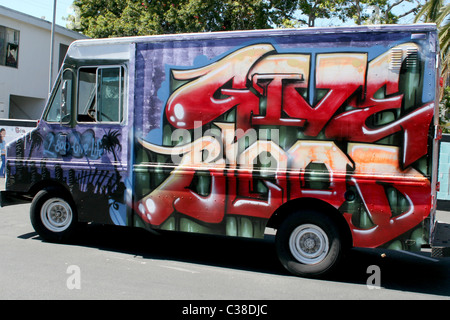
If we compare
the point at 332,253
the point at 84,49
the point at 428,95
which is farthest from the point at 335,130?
the point at 84,49

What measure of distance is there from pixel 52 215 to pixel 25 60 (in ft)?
55.5

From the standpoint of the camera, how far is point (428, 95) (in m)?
5.51

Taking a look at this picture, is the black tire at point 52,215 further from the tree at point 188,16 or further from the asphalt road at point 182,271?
the tree at point 188,16

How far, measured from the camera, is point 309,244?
6016 millimetres

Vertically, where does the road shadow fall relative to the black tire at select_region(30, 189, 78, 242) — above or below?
below

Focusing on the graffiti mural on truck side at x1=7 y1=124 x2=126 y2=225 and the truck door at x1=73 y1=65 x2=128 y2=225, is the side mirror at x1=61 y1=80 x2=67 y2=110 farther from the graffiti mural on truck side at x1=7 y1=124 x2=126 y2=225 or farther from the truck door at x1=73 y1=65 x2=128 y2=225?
the graffiti mural on truck side at x1=7 y1=124 x2=126 y2=225

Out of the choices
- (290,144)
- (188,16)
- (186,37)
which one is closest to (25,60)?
(188,16)

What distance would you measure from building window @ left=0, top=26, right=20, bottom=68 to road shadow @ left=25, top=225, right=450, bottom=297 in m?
15.3

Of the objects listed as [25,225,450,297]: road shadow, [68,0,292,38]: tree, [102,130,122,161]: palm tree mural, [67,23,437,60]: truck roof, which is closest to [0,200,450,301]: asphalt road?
[25,225,450,297]: road shadow

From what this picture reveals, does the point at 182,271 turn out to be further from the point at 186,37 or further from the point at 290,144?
the point at 186,37

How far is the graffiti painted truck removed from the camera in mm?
5617

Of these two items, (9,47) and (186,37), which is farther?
(9,47)

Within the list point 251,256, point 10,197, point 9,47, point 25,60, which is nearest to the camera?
point 251,256
